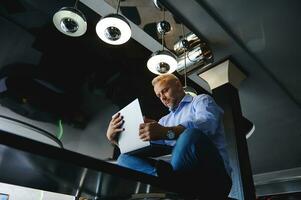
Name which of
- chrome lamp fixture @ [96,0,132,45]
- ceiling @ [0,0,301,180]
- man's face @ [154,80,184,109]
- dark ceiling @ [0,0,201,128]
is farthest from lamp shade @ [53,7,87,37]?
man's face @ [154,80,184,109]

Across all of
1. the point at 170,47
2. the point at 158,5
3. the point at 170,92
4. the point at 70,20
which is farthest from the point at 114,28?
the point at 170,47

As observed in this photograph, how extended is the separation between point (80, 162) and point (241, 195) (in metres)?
1.63

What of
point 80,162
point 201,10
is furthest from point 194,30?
point 80,162

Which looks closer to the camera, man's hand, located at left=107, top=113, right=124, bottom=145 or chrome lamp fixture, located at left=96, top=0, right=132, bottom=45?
man's hand, located at left=107, top=113, right=124, bottom=145

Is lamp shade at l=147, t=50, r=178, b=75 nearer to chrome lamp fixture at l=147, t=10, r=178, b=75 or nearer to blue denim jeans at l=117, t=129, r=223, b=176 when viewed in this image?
chrome lamp fixture at l=147, t=10, r=178, b=75

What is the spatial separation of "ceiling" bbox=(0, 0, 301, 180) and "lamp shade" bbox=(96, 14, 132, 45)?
0.40 m

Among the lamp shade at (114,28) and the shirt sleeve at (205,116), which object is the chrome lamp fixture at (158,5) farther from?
the shirt sleeve at (205,116)

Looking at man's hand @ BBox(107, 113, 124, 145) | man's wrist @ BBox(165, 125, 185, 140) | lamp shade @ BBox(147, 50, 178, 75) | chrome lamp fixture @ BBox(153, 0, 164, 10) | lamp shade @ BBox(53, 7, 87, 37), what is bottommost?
man's wrist @ BBox(165, 125, 185, 140)

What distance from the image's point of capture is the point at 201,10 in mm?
2254

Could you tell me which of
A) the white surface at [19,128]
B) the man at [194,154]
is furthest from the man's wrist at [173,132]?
the white surface at [19,128]

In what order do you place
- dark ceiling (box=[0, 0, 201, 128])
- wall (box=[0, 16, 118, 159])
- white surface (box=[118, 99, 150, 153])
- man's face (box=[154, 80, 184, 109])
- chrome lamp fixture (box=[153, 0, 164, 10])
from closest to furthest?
1. white surface (box=[118, 99, 150, 153])
2. man's face (box=[154, 80, 184, 109])
3. chrome lamp fixture (box=[153, 0, 164, 10])
4. dark ceiling (box=[0, 0, 201, 128])
5. wall (box=[0, 16, 118, 159])

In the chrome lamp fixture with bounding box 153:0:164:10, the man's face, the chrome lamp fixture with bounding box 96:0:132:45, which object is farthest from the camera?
the chrome lamp fixture with bounding box 153:0:164:10

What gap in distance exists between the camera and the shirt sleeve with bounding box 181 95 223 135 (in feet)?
4.40

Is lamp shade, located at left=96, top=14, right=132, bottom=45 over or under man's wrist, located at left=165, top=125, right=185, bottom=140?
over
